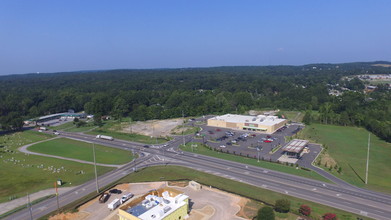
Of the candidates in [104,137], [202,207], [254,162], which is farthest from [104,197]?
[104,137]

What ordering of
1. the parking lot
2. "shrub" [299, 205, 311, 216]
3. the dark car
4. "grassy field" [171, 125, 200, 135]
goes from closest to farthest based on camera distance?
1. "shrub" [299, 205, 311, 216]
2. the dark car
3. the parking lot
4. "grassy field" [171, 125, 200, 135]

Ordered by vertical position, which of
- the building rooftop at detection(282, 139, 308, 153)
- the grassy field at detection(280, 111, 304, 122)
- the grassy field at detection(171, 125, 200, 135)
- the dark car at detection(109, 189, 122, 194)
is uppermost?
the building rooftop at detection(282, 139, 308, 153)

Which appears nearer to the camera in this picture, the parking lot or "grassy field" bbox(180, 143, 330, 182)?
"grassy field" bbox(180, 143, 330, 182)

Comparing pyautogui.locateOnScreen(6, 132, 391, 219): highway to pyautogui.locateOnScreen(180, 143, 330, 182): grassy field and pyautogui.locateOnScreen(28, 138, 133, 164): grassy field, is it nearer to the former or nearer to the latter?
pyautogui.locateOnScreen(180, 143, 330, 182): grassy field

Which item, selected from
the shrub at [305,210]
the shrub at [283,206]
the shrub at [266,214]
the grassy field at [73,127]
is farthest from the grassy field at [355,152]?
the grassy field at [73,127]

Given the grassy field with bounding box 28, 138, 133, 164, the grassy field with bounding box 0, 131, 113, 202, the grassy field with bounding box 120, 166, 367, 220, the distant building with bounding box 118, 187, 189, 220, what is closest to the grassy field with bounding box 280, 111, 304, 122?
the grassy field with bounding box 120, 166, 367, 220

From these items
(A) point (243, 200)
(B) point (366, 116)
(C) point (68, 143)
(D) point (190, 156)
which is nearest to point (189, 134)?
(D) point (190, 156)
